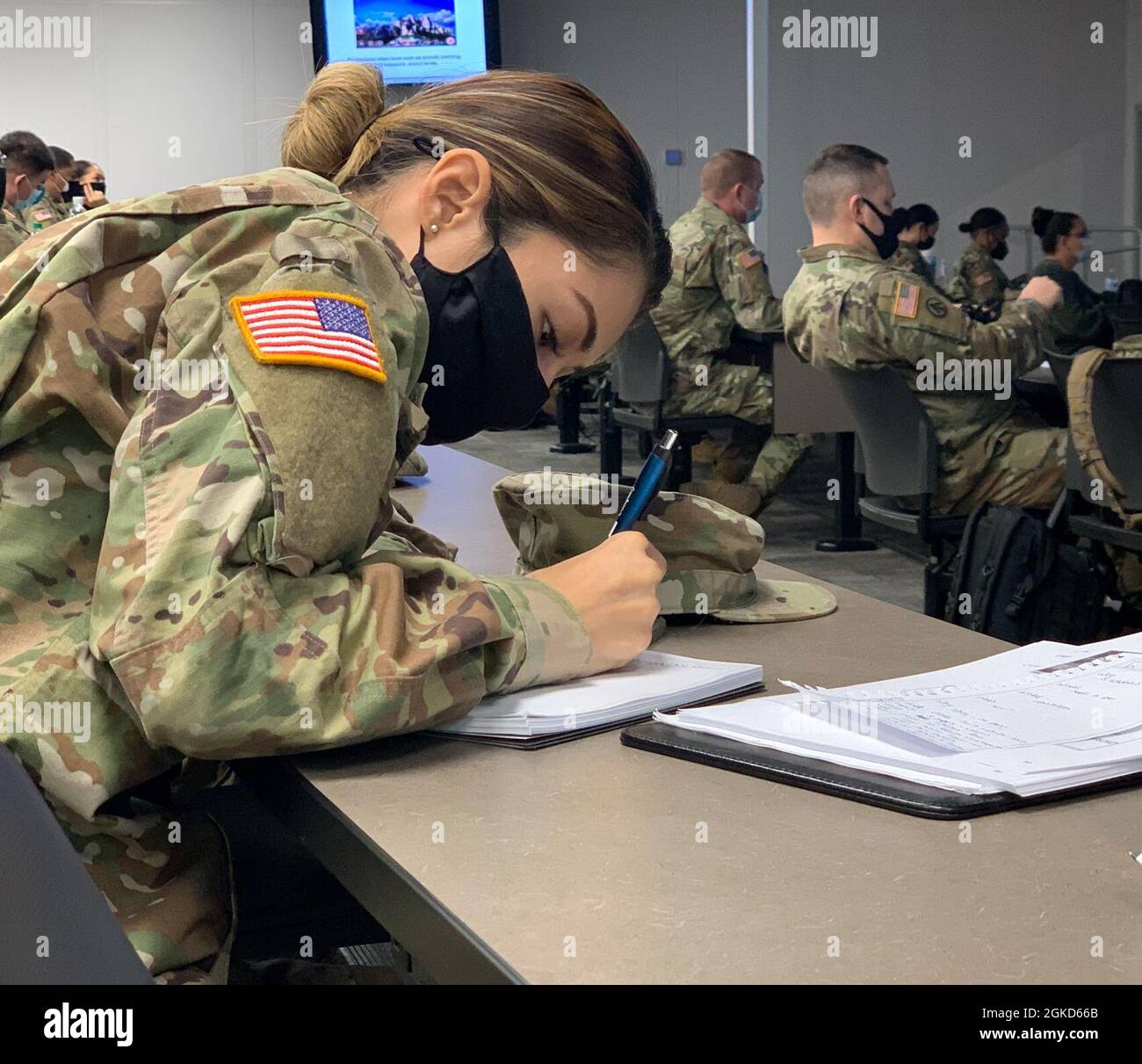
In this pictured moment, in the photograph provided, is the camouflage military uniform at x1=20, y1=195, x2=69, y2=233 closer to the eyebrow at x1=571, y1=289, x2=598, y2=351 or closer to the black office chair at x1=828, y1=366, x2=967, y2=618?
the black office chair at x1=828, y1=366, x2=967, y2=618

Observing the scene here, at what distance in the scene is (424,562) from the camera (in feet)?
3.15

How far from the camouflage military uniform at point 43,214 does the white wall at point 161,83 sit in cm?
302

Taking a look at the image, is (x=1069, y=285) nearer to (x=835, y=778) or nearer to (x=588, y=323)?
(x=588, y=323)

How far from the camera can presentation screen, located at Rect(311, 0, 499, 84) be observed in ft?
22.9

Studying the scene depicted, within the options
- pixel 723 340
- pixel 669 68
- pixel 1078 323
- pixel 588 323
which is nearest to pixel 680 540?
pixel 588 323

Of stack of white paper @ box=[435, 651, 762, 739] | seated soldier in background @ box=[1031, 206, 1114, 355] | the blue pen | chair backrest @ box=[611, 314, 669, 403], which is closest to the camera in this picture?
stack of white paper @ box=[435, 651, 762, 739]

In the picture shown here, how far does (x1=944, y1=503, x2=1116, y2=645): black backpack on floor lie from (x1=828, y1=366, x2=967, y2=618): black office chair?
1.94ft

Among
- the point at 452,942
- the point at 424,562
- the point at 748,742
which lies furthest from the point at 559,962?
the point at 424,562

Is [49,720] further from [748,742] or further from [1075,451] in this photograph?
[1075,451]

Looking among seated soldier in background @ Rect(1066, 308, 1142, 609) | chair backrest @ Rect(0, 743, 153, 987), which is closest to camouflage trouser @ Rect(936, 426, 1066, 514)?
seated soldier in background @ Rect(1066, 308, 1142, 609)

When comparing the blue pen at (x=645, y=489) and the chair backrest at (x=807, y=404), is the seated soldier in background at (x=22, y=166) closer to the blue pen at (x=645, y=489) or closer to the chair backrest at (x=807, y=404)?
the chair backrest at (x=807, y=404)

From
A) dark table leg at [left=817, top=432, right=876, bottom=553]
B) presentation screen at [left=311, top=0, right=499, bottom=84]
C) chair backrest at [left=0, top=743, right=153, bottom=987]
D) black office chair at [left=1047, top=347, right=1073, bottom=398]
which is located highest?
presentation screen at [left=311, top=0, right=499, bottom=84]

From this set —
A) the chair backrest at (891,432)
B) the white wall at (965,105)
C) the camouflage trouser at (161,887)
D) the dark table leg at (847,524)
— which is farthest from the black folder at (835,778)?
the white wall at (965,105)
